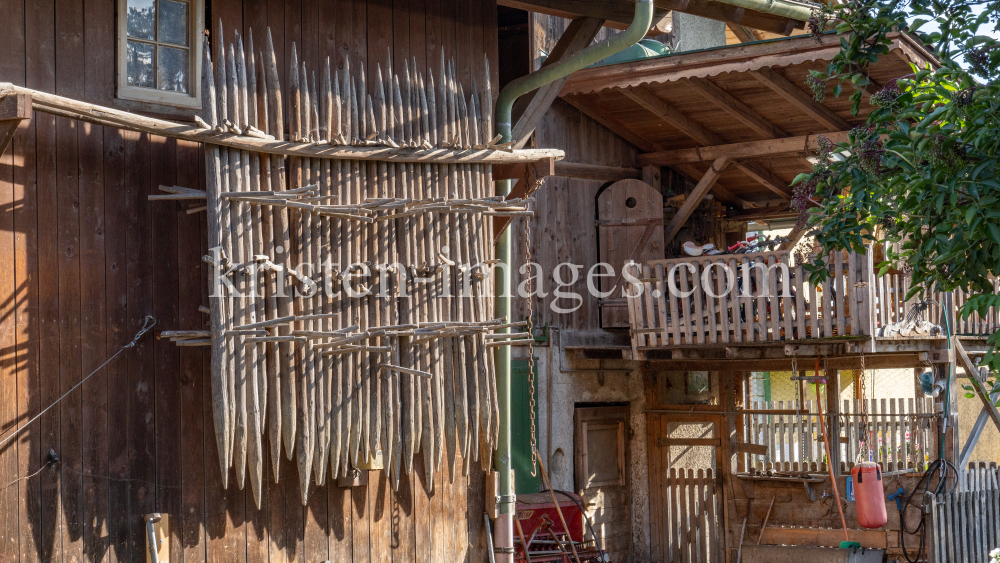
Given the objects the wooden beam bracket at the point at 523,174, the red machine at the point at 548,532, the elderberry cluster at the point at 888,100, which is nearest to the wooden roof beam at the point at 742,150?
the red machine at the point at 548,532

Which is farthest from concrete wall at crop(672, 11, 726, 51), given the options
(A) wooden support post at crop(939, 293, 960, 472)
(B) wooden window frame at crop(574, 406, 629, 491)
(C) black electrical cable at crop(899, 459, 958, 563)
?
(C) black electrical cable at crop(899, 459, 958, 563)

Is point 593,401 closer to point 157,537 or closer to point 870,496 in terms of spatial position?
point 870,496

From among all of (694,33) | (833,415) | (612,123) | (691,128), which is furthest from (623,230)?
(694,33)

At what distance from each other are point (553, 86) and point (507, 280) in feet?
6.06

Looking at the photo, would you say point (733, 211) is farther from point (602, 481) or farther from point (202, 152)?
point (202, 152)

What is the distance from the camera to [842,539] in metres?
13.3

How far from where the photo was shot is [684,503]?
48.4ft

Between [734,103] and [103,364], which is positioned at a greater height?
[734,103]

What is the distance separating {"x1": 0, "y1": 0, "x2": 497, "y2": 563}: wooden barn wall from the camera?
5887 mm

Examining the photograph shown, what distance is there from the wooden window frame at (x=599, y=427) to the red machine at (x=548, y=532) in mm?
1555

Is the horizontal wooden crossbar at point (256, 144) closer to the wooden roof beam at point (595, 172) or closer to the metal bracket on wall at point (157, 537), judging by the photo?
the metal bracket on wall at point (157, 537)

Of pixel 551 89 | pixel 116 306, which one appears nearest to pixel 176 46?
pixel 116 306

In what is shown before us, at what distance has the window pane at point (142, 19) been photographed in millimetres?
6500

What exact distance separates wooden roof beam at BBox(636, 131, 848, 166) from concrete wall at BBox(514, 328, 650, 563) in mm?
3076
